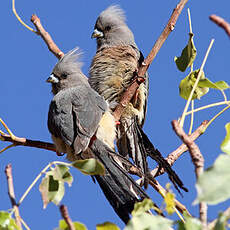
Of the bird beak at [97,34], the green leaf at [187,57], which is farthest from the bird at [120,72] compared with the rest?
the green leaf at [187,57]

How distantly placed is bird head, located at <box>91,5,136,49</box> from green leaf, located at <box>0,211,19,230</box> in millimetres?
3582

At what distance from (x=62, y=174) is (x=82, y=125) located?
2.03m

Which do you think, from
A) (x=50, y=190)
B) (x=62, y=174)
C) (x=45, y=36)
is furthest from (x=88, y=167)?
(x=45, y=36)

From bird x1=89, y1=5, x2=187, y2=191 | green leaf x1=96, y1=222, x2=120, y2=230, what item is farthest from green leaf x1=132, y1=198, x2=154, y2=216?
bird x1=89, y1=5, x2=187, y2=191

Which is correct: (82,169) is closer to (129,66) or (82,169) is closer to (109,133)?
(109,133)

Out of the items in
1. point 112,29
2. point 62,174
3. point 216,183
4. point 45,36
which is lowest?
point 216,183

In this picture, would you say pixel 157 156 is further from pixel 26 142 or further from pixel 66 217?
pixel 66 217

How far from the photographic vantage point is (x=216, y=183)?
1301 mm

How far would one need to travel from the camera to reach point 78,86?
177 inches

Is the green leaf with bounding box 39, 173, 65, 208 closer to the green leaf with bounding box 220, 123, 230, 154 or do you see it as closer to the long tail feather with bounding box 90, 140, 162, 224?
the green leaf with bounding box 220, 123, 230, 154

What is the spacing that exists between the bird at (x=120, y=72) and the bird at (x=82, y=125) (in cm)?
27

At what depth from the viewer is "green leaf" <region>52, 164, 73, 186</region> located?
6.20ft

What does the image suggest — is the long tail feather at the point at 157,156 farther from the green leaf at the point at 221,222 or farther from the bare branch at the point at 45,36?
the green leaf at the point at 221,222

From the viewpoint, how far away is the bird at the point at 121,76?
4.51 m
